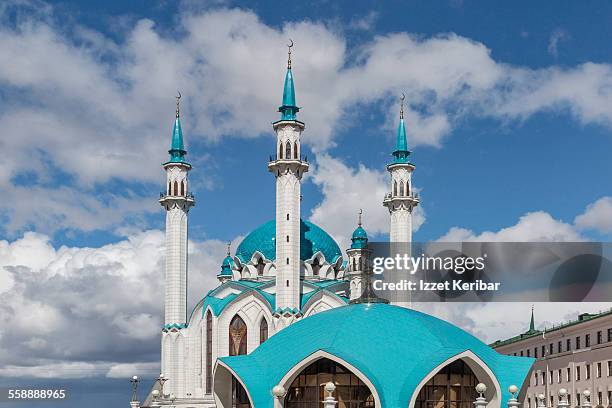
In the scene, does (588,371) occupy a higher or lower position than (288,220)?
lower

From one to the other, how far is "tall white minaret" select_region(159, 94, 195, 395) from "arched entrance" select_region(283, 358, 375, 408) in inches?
1301

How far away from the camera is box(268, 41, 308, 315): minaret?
7006cm

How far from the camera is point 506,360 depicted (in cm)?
4775

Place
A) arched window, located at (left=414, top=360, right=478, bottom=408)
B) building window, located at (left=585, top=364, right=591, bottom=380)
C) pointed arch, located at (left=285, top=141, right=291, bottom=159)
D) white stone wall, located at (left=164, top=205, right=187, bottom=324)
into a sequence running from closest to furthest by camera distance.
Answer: arched window, located at (left=414, top=360, right=478, bottom=408) → building window, located at (left=585, top=364, right=591, bottom=380) → pointed arch, located at (left=285, top=141, right=291, bottom=159) → white stone wall, located at (left=164, top=205, right=187, bottom=324)

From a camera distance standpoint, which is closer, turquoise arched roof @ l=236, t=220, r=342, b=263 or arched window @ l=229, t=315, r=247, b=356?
arched window @ l=229, t=315, r=247, b=356

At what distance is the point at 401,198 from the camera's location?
79.0 m

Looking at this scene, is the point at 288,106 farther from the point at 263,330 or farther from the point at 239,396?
the point at 239,396

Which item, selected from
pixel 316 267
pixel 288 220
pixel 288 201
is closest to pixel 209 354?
pixel 316 267

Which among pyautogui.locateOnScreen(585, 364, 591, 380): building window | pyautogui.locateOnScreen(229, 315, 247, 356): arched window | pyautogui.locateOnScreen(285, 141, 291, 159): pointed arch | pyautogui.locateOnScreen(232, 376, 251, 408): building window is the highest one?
pyautogui.locateOnScreen(285, 141, 291, 159): pointed arch

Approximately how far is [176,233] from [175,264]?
2.81 metres

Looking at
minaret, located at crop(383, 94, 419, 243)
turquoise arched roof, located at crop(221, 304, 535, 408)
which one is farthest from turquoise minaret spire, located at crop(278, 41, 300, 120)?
turquoise arched roof, located at crop(221, 304, 535, 408)

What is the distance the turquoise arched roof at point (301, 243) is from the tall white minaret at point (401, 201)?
21.8ft

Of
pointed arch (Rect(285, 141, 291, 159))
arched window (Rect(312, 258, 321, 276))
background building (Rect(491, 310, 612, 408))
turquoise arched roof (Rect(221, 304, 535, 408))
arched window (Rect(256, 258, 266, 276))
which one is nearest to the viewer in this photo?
turquoise arched roof (Rect(221, 304, 535, 408))

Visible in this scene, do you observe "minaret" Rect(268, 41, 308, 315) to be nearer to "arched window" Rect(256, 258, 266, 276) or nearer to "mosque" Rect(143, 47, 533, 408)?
"mosque" Rect(143, 47, 533, 408)
